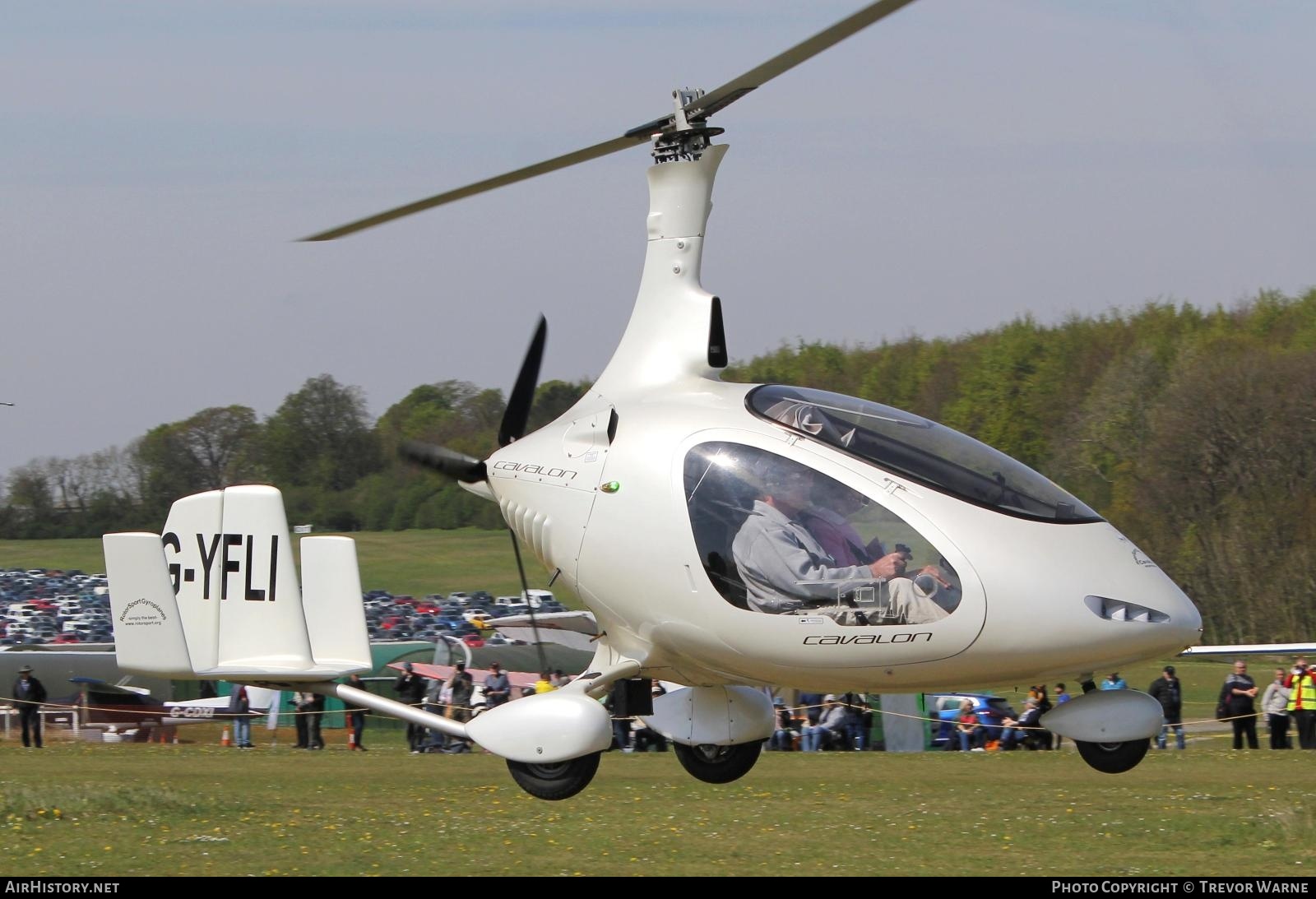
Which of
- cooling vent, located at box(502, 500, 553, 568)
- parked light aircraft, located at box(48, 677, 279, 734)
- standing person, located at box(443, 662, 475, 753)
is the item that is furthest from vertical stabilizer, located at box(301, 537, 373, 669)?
parked light aircraft, located at box(48, 677, 279, 734)

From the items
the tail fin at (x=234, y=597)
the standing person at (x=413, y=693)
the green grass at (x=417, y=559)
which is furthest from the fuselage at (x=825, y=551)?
the green grass at (x=417, y=559)

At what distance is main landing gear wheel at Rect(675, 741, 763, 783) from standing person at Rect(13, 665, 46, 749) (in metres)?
16.3

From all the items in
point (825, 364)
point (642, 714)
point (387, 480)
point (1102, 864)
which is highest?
point (825, 364)

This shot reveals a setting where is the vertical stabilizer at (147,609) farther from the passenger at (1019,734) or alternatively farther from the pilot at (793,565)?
the passenger at (1019,734)

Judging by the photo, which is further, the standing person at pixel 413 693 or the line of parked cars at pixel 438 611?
the line of parked cars at pixel 438 611

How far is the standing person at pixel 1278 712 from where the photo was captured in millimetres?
21797

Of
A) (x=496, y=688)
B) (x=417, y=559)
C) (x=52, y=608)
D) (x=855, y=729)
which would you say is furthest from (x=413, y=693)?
(x=52, y=608)

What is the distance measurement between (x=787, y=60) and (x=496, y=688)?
14.6 m

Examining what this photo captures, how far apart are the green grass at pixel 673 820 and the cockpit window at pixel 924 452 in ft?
15.6

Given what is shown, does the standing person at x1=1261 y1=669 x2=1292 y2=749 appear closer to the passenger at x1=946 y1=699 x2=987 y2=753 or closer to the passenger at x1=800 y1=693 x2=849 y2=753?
the passenger at x1=946 y1=699 x2=987 y2=753

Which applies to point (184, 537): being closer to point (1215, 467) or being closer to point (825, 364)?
point (1215, 467)

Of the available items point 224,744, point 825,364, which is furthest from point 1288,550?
point 224,744

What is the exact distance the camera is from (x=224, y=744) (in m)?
25.2

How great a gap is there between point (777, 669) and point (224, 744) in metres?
18.4
